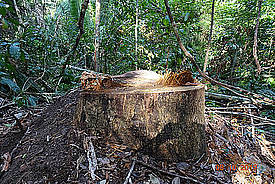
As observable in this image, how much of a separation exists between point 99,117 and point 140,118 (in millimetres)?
366

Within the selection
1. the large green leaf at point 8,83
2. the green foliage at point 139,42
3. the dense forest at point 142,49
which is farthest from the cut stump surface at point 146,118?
the green foliage at point 139,42

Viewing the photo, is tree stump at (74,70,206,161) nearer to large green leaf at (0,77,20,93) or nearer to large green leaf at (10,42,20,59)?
large green leaf at (10,42,20,59)

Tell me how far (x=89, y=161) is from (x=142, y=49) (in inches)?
123

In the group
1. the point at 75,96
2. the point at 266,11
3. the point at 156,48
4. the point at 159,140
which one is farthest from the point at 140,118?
the point at 266,11

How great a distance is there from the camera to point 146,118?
4.47 ft

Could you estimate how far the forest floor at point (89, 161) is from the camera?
122 cm

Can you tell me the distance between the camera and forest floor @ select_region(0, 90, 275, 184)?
4.00ft

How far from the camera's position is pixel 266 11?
15.3ft

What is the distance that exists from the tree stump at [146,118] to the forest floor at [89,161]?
3.7 inches

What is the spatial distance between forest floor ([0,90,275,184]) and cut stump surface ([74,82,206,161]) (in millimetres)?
87

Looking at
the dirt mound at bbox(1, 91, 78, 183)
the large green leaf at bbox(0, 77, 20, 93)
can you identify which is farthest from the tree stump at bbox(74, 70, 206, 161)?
the large green leaf at bbox(0, 77, 20, 93)

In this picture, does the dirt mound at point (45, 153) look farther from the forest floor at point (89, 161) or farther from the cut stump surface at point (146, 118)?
the cut stump surface at point (146, 118)

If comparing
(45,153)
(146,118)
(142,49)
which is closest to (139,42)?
(142,49)

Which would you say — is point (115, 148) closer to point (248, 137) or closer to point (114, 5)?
point (248, 137)
